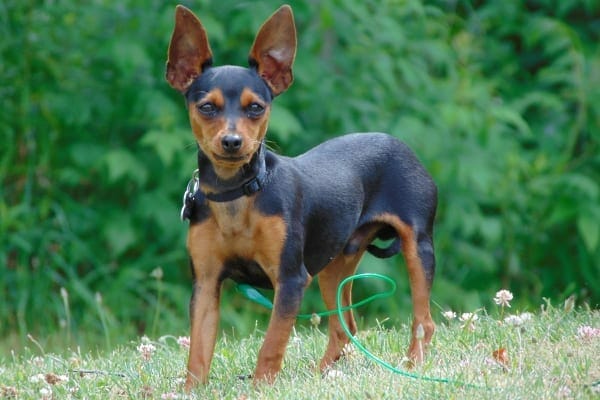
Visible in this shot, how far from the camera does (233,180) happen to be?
476 centimetres

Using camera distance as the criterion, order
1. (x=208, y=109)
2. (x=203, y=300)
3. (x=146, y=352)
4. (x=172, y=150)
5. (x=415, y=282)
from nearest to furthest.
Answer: (x=208, y=109)
(x=203, y=300)
(x=415, y=282)
(x=146, y=352)
(x=172, y=150)

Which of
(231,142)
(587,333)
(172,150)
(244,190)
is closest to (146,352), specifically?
(244,190)

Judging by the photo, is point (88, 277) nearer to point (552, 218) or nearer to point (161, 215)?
point (161, 215)

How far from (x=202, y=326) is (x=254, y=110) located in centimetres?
101

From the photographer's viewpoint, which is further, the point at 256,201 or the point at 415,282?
the point at 415,282

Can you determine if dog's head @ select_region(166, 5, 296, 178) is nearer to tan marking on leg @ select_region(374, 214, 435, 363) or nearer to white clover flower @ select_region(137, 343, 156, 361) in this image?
tan marking on leg @ select_region(374, 214, 435, 363)

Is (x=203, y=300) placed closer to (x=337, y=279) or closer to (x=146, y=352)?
(x=146, y=352)

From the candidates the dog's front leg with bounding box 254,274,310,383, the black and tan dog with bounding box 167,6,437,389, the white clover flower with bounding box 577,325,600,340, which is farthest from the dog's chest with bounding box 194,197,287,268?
the white clover flower with bounding box 577,325,600,340

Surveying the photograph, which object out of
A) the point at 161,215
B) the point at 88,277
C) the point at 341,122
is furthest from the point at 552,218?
the point at 88,277

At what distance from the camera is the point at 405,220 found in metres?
5.46

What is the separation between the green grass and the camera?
429 centimetres

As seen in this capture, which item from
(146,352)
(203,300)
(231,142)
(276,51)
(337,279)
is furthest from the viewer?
(337,279)

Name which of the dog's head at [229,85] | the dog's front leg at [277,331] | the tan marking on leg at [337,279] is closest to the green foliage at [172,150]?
the tan marking on leg at [337,279]

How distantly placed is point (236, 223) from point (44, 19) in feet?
16.8
